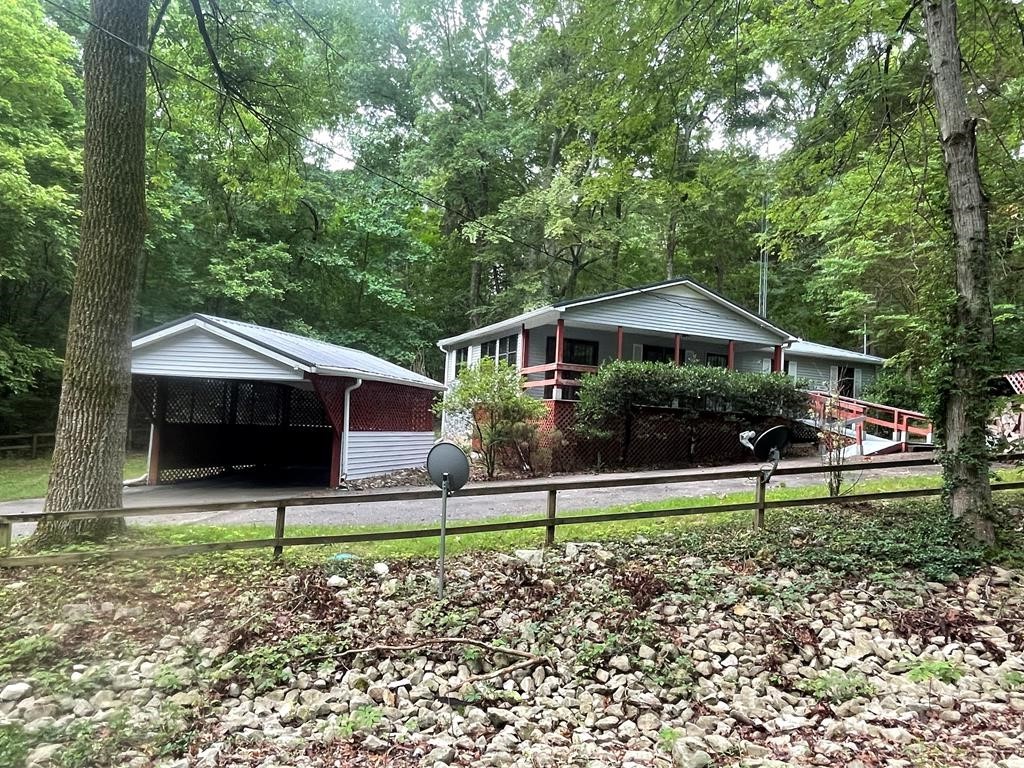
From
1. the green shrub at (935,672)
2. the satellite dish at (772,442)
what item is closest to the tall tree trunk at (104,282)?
the green shrub at (935,672)

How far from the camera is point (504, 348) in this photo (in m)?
18.8

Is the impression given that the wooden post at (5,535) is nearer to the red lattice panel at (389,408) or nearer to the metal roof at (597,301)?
the red lattice panel at (389,408)

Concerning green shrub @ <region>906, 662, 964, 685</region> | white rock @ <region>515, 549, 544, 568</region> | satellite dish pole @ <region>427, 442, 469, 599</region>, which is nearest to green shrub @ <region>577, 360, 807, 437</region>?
white rock @ <region>515, 549, 544, 568</region>

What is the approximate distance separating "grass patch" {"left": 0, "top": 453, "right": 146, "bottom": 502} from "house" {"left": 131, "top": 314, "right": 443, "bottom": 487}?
2133 millimetres

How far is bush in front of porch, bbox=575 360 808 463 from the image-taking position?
13.1m

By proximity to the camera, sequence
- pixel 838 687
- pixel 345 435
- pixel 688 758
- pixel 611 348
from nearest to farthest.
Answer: pixel 688 758 → pixel 838 687 → pixel 345 435 → pixel 611 348

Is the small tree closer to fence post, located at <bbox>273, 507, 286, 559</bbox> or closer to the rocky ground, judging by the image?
the rocky ground

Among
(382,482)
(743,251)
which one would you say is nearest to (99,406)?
(382,482)

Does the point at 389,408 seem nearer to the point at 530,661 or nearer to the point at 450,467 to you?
the point at 450,467

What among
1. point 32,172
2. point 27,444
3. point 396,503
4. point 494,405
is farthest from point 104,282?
point 27,444

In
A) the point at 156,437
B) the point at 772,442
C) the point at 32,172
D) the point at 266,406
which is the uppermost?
the point at 32,172

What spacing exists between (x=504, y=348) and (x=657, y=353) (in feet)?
16.5

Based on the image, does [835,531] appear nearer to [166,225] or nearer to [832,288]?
[832,288]

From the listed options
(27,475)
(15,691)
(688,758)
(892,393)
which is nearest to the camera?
(688,758)
